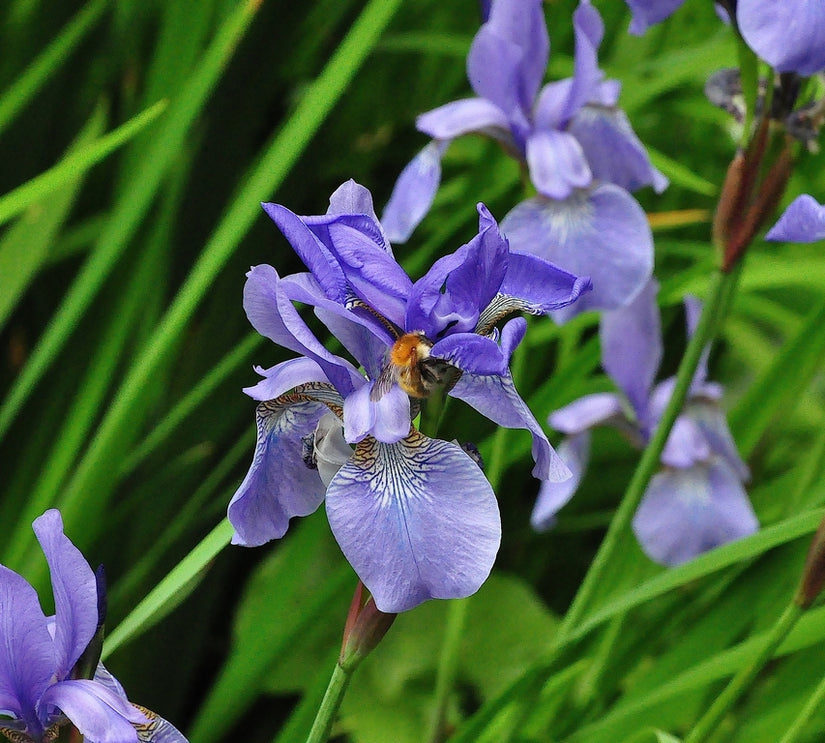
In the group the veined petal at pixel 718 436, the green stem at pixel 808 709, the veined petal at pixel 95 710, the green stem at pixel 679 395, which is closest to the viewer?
the veined petal at pixel 95 710

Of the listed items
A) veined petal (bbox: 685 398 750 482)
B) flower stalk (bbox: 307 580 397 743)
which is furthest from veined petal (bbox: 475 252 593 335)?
veined petal (bbox: 685 398 750 482)

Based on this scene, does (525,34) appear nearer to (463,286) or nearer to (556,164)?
(556,164)

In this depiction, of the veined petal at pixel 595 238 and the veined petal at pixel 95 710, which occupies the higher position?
the veined petal at pixel 95 710

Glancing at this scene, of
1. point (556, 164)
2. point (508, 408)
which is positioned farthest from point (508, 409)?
point (556, 164)

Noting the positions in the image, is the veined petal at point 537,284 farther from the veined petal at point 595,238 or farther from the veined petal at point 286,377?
the veined petal at point 595,238

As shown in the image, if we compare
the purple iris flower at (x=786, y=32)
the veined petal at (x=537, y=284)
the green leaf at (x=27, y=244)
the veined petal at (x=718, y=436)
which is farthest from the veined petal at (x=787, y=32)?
the green leaf at (x=27, y=244)

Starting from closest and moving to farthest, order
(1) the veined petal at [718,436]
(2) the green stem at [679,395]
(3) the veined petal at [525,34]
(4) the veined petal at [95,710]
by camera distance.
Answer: (4) the veined petal at [95,710] < (2) the green stem at [679,395] < (3) the veined petal at [525,34] < (1) the veined petal at [718,436]

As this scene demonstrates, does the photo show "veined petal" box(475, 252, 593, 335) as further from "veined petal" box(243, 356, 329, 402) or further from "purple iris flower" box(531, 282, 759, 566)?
"purple iris flower" box(531, 282, 759, 566)
